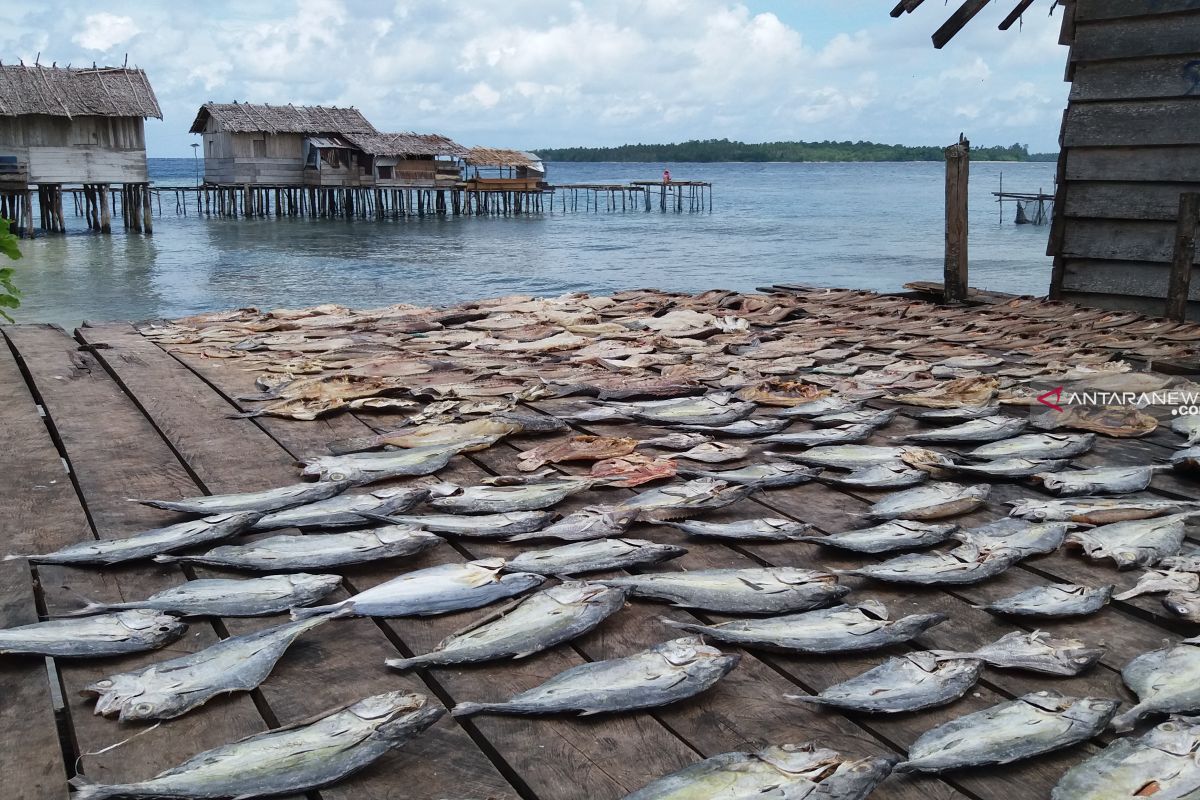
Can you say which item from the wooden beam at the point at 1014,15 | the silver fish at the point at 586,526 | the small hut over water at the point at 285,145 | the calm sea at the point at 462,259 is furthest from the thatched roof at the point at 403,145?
the silver fish at the point at 586,526

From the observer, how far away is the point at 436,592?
104 inches

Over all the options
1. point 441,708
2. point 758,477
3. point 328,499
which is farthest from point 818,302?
point 441,708

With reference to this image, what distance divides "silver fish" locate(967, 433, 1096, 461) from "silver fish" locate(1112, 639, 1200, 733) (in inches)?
63.8

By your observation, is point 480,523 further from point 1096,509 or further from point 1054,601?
point 1096,509

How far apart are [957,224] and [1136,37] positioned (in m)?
2.05

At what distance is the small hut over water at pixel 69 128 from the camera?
1264 inches

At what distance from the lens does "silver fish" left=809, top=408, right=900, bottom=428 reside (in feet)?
14.7

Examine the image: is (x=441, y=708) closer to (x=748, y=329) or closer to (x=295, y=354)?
(x=295, y=354)

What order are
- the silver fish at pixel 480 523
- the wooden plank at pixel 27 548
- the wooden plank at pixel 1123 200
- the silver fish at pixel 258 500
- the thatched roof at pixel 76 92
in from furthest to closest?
the thatched roof at pixel 76 92 → the wooden plank at pixel 1123 200 → the silver fish at pixel 258 500 → the silver fish at pixel 480 523 → the wooden plank at pixel 27 548

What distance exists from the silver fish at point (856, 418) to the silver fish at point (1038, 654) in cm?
203

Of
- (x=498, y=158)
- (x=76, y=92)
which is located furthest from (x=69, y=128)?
(x=498, y=158)

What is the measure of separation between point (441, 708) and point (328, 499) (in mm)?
1449

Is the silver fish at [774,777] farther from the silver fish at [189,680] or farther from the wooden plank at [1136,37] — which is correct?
the wooden plank at [1136,37]

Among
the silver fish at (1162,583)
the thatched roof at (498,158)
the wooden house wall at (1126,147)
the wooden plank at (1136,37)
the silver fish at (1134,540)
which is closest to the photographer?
the silver fish at (1162,583)
